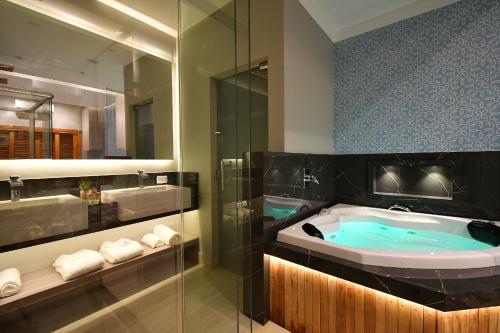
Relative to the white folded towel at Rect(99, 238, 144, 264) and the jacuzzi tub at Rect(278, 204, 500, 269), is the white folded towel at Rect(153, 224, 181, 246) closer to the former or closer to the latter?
the white folded towel at Rect(99, 238, 144, 264)

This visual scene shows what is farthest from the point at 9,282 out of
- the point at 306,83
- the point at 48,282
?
the point at 306,83

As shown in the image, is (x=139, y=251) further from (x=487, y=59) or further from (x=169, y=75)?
(x=487, y=59)

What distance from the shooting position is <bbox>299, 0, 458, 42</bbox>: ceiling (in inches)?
101

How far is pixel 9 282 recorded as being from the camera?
1.28m

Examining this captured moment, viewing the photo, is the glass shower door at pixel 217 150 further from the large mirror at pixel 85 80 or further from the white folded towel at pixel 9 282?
the white folded towel at pixel 9 282

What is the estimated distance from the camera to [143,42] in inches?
84.4

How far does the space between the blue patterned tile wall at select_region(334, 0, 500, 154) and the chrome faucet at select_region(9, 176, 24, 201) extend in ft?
10.5

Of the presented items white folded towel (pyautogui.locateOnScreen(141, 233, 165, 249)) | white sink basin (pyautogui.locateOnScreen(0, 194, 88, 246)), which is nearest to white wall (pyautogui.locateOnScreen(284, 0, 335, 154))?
white folded towel (pyautogui.locateOnScreen(141, 233, 165, 249))

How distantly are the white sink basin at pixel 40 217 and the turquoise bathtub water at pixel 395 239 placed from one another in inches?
82.2

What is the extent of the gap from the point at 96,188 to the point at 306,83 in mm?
2216

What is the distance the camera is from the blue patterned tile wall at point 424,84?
2287 mm

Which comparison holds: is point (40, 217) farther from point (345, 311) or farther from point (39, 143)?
point (345, 311)

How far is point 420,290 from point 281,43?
2.09 m

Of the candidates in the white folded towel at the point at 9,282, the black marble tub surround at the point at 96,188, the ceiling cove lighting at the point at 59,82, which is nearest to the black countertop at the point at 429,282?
the black marble tub surround at the point at 96,188
